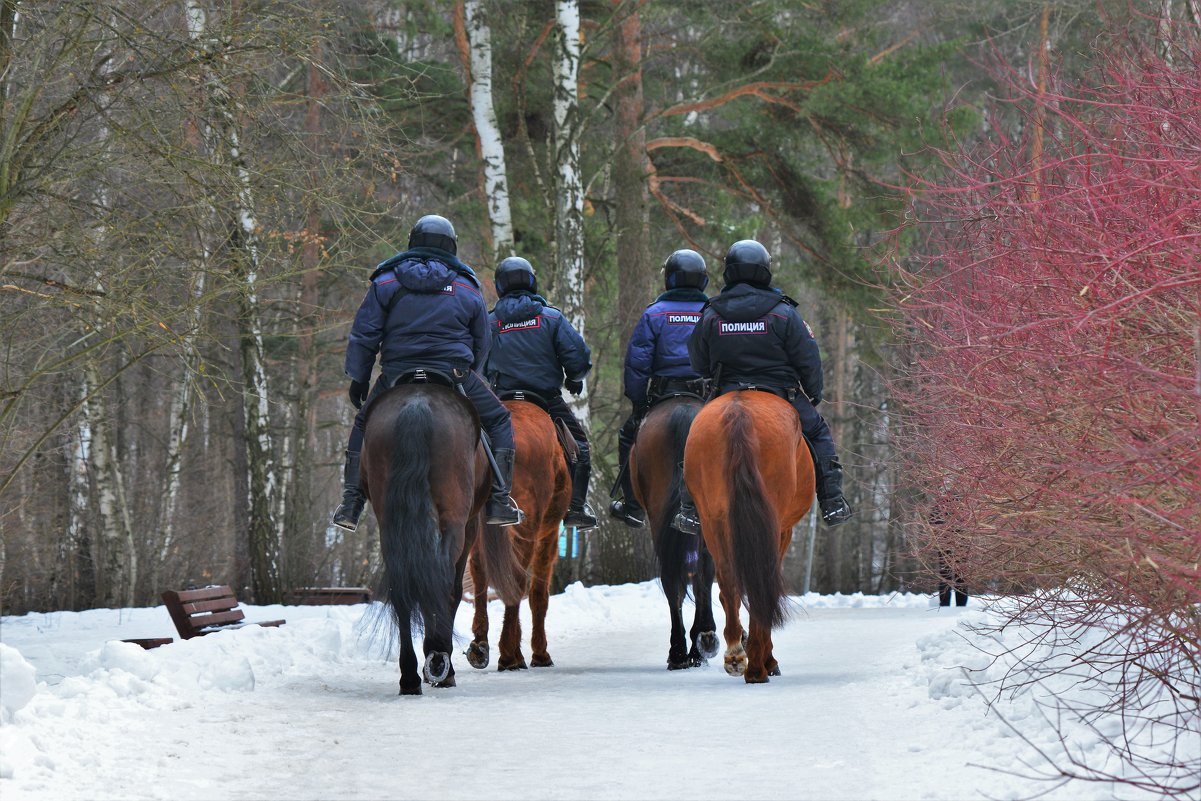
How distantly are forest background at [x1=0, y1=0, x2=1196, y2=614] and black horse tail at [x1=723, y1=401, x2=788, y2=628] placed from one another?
1662 millimetres

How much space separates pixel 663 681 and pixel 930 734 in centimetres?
315

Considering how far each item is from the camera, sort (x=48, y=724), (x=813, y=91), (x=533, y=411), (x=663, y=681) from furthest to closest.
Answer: (x=813, y=91)
(x=533, y=411)
(x=663, y=681)
(x=48, y=724)

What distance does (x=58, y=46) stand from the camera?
11.3 meters

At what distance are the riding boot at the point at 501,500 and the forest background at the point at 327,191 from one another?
2.41m

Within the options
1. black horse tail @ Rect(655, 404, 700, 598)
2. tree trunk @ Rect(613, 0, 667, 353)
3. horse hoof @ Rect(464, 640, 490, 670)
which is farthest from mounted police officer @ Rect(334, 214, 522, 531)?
tree trunk @ Rect(613, 0, 667, 353)

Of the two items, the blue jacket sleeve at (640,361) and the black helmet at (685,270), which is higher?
the black helmet at (685,270)

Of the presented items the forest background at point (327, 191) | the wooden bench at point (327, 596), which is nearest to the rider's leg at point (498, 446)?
the forest background at point (327, 191)

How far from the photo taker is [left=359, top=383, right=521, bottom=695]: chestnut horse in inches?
342

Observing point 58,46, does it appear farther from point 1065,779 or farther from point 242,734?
point 1065,779

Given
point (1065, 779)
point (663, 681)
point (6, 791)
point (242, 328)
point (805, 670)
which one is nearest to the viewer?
point (1065, 779)

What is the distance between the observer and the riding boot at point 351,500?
30.3ft

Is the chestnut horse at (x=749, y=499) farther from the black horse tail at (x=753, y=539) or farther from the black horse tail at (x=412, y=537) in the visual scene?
the black horse tail at (x=412, y=537)

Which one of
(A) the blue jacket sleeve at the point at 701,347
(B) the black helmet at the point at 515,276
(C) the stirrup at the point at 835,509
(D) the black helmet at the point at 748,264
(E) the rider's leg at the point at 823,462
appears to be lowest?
(C) the stirrup at the point at 835,509

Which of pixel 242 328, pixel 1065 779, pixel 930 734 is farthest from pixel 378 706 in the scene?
pixel 242 328
